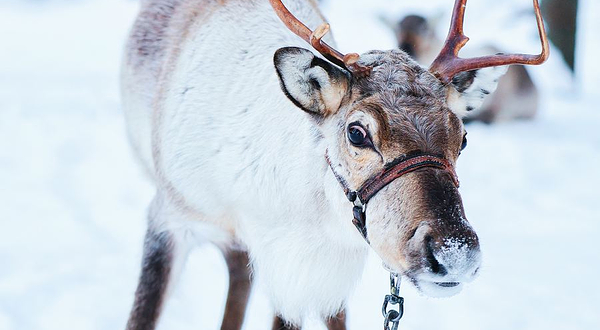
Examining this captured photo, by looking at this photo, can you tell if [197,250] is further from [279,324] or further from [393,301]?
[393,301]

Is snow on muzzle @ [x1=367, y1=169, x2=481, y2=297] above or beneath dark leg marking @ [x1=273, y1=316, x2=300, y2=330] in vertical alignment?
above

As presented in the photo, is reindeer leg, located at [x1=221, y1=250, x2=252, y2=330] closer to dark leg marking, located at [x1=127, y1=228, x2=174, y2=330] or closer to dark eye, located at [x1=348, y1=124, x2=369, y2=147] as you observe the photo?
dark leg marking, located at [x1=127, y1=228, x2=174, y2=330]

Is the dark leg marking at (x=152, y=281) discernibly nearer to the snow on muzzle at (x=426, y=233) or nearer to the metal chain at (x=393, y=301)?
the metal chain at (x=393, y=301)

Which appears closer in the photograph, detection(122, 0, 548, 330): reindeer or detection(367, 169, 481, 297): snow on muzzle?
detection(367, 169, 481, 297): snow on muzzle

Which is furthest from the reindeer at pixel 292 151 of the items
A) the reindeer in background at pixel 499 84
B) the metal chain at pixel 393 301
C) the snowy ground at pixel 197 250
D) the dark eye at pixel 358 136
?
the reindeer in background at pixel 499 84

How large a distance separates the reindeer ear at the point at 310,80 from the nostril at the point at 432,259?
0.62 meters

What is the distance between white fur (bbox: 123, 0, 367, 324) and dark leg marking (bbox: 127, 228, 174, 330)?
12cm

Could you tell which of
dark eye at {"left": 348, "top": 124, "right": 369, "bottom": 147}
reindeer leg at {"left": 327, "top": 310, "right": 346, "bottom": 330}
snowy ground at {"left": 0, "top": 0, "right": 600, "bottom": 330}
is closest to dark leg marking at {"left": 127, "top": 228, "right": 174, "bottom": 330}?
snowy ground at {"left": 0, "top": 0, "right": 600, "bottom": 330}

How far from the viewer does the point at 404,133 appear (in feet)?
6.77

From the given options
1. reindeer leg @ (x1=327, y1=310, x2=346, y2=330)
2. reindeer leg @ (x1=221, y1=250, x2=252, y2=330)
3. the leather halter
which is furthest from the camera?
reindeer leg @ (x1=221, y1=250, x2=252, y2=330)

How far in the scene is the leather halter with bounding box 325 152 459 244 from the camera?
2.01 metres

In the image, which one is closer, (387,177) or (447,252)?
(447,252)

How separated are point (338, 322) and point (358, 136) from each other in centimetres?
135

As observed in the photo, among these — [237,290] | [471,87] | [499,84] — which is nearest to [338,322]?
[237,290]
